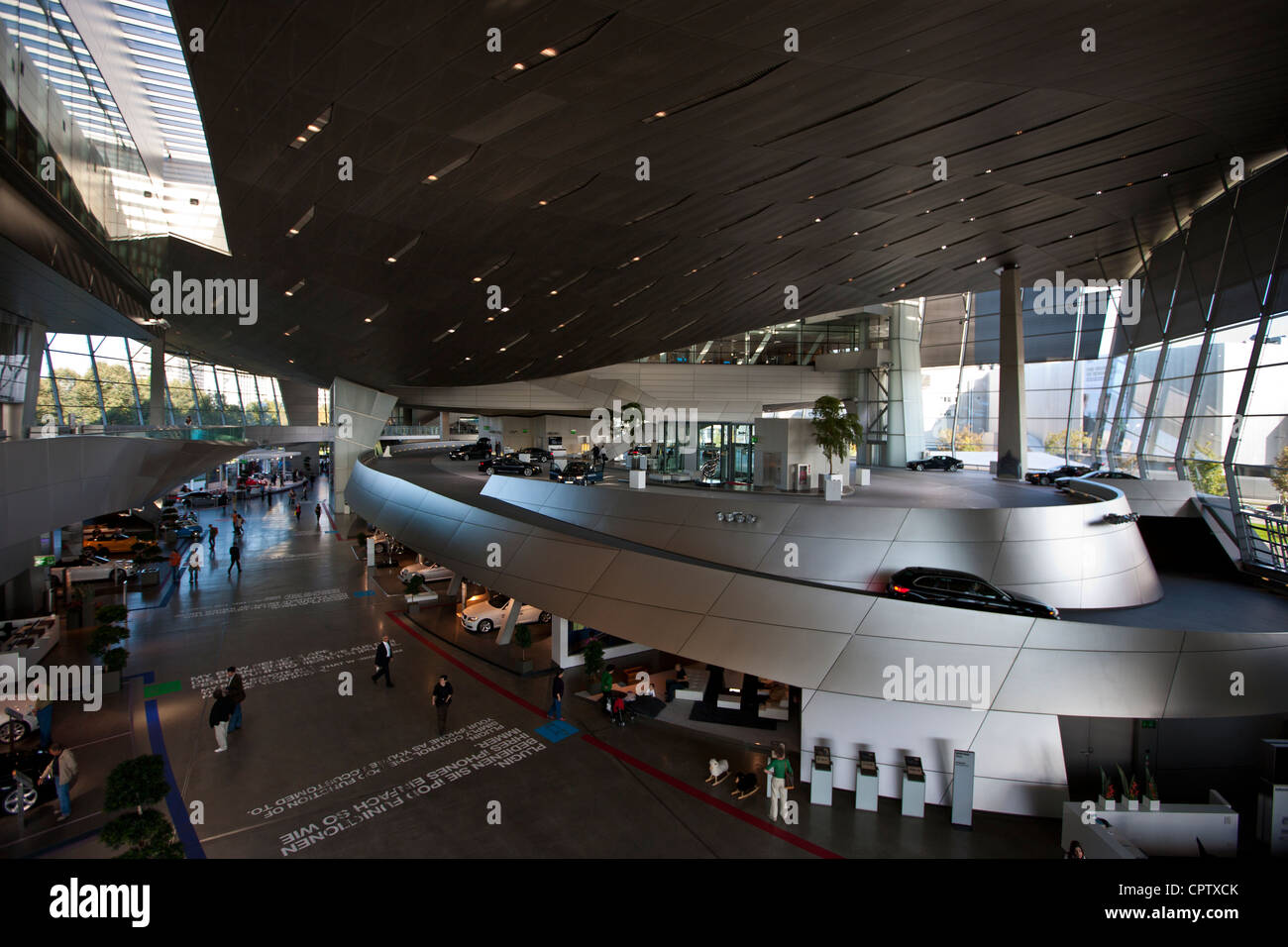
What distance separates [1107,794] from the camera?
34.3ft

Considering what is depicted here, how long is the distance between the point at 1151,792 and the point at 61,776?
1881 cm

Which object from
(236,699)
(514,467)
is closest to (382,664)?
(236,699)

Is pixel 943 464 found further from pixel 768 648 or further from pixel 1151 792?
pixel 768 648

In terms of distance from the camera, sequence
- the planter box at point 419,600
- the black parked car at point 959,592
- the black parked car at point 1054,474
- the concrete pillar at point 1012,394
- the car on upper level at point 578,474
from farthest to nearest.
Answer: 1. the concrete pillar at point 1012,394
2. the black parked car at point 1054,474
3. the car on upper level at point 578,474
4. the planter box at point 419,600
5. the black parked car at point 959,592

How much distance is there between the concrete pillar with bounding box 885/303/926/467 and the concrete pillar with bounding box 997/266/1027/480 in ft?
49.2

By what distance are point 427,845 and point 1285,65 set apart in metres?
23.8

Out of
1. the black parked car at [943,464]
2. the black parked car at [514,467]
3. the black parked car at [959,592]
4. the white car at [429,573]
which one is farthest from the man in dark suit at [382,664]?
the black parked car at [943,464]

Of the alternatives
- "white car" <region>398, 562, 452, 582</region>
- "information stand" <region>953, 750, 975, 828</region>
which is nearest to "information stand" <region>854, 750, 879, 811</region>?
"information stand" <region>953, 750, 975, 828</region>

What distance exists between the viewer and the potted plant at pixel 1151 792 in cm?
991

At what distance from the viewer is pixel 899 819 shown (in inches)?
429

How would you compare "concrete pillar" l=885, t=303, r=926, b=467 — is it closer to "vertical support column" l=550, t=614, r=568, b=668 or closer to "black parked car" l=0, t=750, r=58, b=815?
"vertical support column" l=550, t=614, r=568, b=668

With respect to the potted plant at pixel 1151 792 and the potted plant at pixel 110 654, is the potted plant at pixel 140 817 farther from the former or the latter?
the potted plant at pixel 1151 792

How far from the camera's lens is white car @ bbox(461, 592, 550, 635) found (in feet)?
66.8

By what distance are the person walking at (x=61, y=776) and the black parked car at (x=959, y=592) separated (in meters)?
15.6
